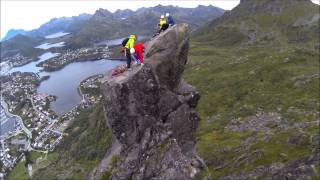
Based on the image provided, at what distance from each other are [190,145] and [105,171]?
38.0ft

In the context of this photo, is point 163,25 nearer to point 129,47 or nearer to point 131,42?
point 131,42

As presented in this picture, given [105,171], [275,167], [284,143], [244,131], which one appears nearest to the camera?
[105,171]

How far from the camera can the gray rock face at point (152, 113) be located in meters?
50.2

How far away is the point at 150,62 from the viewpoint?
51094 millimetres

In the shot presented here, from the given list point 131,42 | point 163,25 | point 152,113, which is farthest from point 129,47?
point 152,113

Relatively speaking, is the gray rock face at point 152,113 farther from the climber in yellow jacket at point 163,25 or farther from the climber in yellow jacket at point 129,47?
the climber in yellow jacket at point 163,25

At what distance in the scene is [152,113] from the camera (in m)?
51.7

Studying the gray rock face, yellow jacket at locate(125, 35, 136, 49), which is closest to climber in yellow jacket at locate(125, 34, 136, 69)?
yellow jacket at locate(125, 35, 136, 49)

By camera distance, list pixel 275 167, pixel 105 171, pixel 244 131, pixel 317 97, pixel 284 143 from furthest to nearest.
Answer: pixel 317 97, pixel 244 131, pixel 284 143, pixel 275 167, pixel 105 171

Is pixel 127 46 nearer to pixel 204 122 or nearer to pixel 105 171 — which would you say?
pixel 105 171

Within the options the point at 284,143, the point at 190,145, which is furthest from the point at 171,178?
the point at 284,143

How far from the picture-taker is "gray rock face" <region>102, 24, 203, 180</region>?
165 feet

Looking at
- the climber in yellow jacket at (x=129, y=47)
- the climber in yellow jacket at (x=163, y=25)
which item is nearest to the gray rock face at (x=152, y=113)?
the climber in yellow jacket at (x=129, y=47)

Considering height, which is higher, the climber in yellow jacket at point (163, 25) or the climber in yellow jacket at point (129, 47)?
the climber in yellow jacket at point (163, 25)
